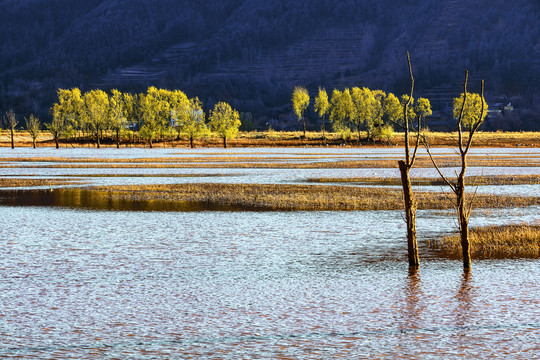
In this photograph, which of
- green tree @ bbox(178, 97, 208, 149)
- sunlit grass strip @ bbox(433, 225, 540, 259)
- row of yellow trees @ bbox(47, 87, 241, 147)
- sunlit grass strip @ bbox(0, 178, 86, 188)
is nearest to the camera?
sunlit grass strip @ bbox(433, 225, 540, 259)

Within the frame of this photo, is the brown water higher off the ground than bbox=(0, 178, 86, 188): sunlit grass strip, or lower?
lower

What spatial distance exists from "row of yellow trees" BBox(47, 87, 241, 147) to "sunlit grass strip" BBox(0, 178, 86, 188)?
301 feet

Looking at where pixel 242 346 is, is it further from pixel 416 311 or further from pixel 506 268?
pixel 506 268

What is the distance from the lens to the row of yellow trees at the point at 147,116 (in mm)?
152875

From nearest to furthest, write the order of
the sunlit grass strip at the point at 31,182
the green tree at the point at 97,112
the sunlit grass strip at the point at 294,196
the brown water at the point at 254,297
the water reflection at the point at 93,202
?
1. the brown water at the point at 254,297
2. the water reflection at the point at 93,202
3. the sunlit grass strip at the point at 294,196
4. the sunlit grass strip at the point at 31,182
5. the green tree at the point at 97,112

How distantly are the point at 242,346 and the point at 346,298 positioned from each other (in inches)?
183

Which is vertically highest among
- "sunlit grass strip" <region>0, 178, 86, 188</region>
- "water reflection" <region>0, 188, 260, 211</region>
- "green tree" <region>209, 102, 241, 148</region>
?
"green tree" <region>209, 102, 241, 148</region>

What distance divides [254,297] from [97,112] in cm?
14597

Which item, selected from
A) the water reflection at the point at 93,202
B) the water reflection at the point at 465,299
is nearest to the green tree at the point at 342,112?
the water reflection at the point at 93,202

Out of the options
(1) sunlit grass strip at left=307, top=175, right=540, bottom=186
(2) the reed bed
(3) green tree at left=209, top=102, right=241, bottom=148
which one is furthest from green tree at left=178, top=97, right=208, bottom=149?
(1) sunlit grass strip at left=307, top=175, right=540, bottom=186

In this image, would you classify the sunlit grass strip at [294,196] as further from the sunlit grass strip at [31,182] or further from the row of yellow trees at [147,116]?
the row of yellow trees at [147,116]

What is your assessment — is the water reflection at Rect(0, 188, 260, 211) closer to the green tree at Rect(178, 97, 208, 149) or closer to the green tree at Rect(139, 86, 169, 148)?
the green tree at Rect(178, 97, 208, 149)

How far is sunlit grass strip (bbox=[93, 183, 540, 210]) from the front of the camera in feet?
125

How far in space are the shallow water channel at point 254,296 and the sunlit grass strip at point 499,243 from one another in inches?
50.9
